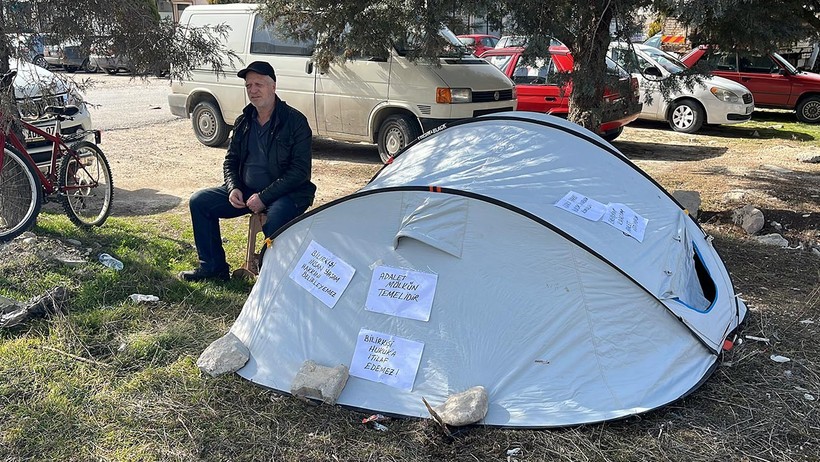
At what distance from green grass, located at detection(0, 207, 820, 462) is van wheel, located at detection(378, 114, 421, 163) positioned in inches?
190

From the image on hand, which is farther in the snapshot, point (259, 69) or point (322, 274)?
point (259, 69)

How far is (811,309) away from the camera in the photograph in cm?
462

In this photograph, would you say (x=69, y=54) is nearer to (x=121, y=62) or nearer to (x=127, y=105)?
(x=121, y=62)

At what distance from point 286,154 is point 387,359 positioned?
1.96 metres

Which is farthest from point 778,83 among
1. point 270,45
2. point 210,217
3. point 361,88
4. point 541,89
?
point 210,217

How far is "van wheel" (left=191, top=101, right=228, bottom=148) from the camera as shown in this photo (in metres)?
10.3

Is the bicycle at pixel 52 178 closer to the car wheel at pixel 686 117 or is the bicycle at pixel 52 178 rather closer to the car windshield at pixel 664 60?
the car windshield at pixel 664 60

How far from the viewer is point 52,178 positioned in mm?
5699

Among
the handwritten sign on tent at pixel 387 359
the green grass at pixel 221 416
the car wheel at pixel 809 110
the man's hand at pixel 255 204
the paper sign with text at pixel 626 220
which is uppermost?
the car wheel at pixel 809 110

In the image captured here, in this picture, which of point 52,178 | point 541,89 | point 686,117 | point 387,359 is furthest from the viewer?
point 686,117

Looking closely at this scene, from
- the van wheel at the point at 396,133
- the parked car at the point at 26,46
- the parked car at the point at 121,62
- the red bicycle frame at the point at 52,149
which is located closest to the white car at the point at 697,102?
the van wheel at the point at 396,133

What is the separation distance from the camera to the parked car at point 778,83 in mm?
13523

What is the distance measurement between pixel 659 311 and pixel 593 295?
0.38 m

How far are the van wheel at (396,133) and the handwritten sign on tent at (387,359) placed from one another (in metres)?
5.32
